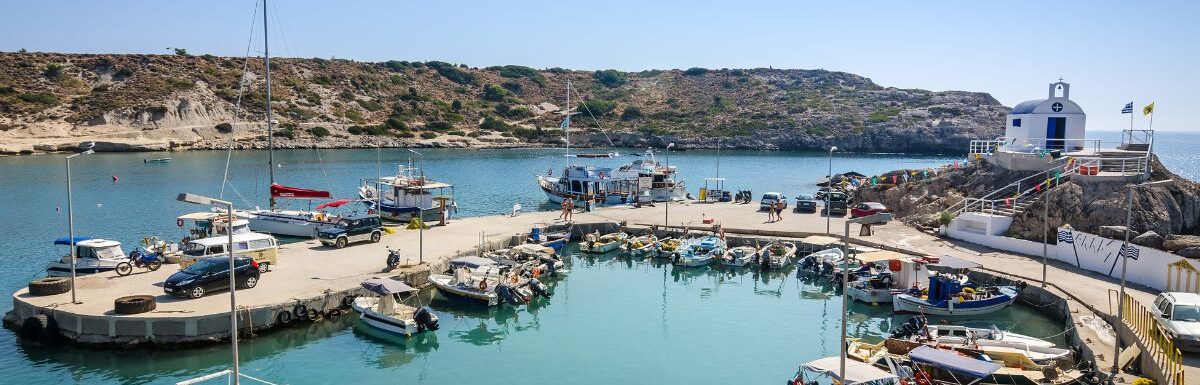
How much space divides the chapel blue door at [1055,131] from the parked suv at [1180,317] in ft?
83.7

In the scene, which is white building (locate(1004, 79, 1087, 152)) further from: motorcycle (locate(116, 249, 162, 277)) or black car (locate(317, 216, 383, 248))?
motorcycle (locate(116, 249, 162, 277))

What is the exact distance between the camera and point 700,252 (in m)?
40.8

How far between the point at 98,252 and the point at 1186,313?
117 feet

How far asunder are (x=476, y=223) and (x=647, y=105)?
145 m

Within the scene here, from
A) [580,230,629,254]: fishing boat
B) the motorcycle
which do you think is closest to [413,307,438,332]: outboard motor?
the motorcycle

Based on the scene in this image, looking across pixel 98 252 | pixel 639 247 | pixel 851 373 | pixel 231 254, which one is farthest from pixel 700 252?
pixel 231 254

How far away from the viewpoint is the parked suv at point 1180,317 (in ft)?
67.2

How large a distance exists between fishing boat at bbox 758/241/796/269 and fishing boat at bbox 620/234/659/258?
5.51 metres

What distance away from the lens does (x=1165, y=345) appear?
2005cm

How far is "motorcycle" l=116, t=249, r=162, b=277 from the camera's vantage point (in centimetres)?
3055

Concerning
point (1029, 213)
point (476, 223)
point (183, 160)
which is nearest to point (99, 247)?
point (476, 223)

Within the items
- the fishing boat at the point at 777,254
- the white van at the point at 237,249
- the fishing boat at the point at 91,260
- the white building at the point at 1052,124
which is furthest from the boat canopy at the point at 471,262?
the white building at the point at 1052,124

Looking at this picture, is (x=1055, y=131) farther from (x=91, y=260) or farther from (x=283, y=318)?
(x=91, y=260)

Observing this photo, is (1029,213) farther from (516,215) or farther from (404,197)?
(404,197)
